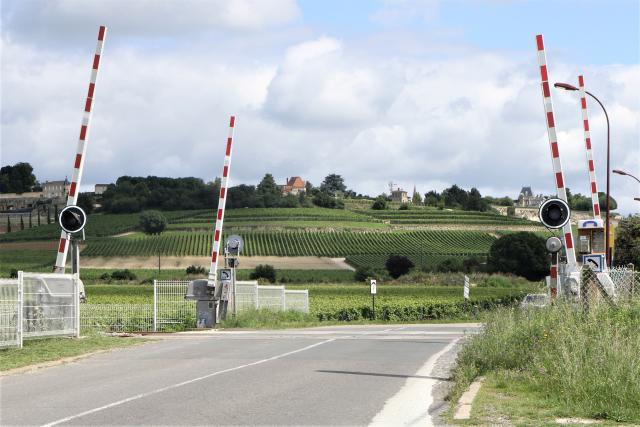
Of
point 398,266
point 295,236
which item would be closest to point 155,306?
point 398,266

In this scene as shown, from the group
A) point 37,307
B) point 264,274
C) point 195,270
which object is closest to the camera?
point 37,307

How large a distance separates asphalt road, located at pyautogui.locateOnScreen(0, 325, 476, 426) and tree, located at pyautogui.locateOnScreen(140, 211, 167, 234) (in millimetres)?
106072

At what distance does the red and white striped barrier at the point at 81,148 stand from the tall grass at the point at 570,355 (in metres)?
9.35

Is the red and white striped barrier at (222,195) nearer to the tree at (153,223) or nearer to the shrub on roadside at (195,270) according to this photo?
the shrub on roadside at (195,270)

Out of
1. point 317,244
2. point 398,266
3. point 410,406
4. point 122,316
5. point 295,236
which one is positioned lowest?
point 410,406

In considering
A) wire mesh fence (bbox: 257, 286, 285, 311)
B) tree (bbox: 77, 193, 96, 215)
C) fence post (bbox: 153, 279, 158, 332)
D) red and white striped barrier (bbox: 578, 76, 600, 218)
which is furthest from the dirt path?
red and white striped barrier (bbox: 578, 76, 600, 218)

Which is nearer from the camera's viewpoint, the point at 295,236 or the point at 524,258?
the point at 524,258

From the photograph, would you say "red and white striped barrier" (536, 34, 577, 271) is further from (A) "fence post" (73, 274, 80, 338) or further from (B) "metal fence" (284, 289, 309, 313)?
(B) "metal fence" (284, 289, 309, 313)

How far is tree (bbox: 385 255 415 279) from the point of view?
105 m

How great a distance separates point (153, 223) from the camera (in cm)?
12550

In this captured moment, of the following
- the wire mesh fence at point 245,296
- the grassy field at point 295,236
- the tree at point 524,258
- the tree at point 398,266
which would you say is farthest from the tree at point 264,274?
the wire mesh fence at point 245,296

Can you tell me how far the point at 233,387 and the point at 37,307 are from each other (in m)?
7.78

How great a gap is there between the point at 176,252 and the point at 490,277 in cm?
3977

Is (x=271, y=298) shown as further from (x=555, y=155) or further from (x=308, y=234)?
(x=308, y=234)
